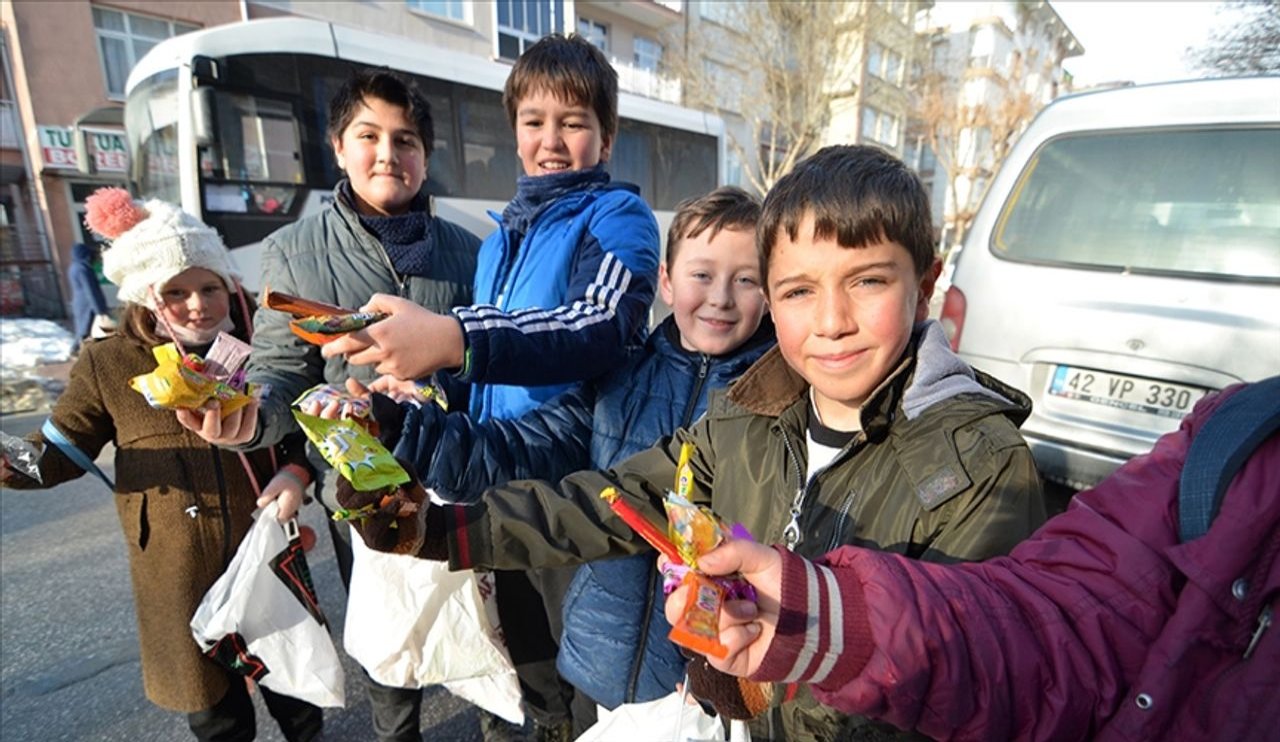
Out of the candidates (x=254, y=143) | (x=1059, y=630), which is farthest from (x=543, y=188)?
(x=254, y=143)

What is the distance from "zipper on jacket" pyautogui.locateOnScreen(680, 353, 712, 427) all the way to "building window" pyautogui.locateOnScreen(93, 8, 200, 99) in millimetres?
15936

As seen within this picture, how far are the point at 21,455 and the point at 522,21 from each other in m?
18.9

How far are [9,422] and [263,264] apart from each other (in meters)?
6.00

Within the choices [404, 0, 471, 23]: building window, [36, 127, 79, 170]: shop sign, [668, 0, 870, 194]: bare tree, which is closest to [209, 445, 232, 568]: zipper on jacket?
[36, 127, 79, 170]: shop sign

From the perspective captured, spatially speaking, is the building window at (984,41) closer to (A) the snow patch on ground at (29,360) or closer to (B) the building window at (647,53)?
(B) the building window at (647,53)

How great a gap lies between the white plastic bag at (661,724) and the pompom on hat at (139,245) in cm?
169

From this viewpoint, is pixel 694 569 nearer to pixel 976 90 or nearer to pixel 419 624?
pixel 419 624

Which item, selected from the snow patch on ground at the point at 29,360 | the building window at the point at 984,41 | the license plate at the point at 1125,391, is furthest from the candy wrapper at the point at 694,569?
the building window at the point at 984,41

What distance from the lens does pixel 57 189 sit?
11859 millimetres

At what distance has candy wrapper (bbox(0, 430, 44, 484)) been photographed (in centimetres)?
162

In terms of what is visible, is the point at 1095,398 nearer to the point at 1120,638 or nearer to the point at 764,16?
the point at 1120,638

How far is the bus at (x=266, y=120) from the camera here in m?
5.63

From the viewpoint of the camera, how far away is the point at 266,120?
5.93 m

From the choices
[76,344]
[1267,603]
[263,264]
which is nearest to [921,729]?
[1267,603]
